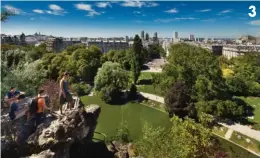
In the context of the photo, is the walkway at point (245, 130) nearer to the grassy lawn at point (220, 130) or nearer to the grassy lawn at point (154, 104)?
the grassy lawn at point (220, 130)

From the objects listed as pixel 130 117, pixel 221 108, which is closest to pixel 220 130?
pixel 221 108

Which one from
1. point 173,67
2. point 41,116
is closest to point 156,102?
point 173,67

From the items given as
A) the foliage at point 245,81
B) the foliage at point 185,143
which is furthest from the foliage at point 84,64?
the foliage at point 185,143

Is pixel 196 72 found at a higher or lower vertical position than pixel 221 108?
higher

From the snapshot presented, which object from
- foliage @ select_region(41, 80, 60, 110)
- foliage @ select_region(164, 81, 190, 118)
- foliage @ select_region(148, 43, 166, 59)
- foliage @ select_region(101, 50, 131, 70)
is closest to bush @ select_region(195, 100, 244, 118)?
foliage @ select_region(164, 81, 190, 118)

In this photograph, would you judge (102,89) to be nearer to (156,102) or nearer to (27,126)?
(156,102)

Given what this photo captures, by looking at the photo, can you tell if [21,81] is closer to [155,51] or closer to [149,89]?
[149,89]

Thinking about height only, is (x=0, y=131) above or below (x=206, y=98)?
above
